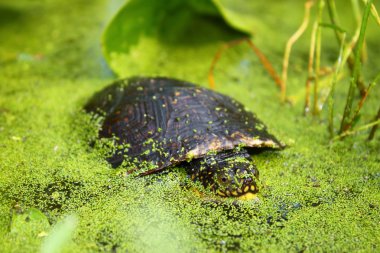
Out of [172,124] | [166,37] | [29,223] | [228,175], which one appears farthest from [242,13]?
[29,223]

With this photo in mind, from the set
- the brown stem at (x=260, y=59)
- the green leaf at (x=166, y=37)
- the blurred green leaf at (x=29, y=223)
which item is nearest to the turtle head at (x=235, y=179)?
the blurred green leaf at (x=29, y=223)

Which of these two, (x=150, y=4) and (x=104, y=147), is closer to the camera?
(x=104, y=147)

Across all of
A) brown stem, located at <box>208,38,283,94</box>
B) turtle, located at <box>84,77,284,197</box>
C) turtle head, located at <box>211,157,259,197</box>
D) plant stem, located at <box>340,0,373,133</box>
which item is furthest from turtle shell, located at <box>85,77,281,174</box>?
brown stem, located at <box>208,38,283,94</box>

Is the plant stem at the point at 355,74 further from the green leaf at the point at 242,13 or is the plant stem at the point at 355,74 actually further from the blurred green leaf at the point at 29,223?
the blurred green leaf at the point at 29,223

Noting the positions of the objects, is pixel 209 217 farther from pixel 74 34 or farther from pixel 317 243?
pixel 74 34

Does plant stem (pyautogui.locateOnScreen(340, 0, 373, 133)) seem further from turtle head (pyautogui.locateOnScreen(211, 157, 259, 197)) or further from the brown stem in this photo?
the brown stem

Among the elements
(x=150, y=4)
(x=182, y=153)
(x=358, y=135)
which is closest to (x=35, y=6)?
(x=150, y=4)
